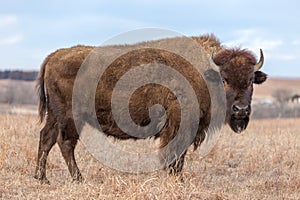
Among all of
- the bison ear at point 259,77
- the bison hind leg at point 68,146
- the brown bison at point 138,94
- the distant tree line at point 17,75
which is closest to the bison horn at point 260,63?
the brown bison at point 138,94

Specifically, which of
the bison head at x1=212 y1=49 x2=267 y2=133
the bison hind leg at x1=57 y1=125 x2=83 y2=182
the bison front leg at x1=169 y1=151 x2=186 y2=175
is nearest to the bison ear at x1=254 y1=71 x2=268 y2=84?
the bison head at x1=212 y1=49 x2=267 y2=133

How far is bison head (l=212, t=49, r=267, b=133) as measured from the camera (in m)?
7.04

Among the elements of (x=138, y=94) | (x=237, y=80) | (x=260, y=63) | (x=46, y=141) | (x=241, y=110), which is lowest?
(x=46, y=141)

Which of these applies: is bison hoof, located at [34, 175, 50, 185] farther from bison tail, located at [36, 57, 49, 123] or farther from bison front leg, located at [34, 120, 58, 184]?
bison tail, located at [36, 57, 49, 123]

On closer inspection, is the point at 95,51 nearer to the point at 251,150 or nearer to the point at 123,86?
the point at 123,86

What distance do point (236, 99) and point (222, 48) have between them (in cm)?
134

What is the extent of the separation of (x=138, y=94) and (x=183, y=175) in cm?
148

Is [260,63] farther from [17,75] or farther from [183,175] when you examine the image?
[17,75]

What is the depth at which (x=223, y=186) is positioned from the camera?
271 inches

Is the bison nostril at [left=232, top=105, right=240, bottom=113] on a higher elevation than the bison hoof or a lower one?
higher

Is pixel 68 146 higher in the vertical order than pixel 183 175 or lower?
higher

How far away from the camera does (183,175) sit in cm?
662

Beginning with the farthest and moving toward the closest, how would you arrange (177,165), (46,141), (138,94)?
1. (46,141)
2. (138,94)
3. (177,165)

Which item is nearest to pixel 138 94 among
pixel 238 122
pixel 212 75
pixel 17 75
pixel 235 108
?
pixel 212 75
